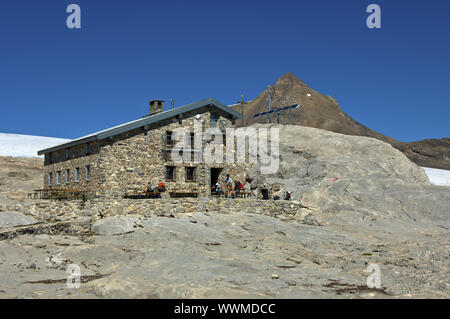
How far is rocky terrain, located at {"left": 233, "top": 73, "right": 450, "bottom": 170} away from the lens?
113 metres

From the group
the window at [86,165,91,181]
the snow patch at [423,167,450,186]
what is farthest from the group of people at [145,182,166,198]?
the snow patch at [423,167,450,186]

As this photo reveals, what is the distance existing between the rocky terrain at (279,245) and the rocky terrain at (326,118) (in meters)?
71.5

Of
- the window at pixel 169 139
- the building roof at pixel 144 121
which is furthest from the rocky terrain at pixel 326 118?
the window at pixel 169 139

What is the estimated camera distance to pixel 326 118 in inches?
5069

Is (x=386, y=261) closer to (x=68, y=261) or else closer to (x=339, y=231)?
(x=339, y=231)

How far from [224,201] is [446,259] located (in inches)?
555

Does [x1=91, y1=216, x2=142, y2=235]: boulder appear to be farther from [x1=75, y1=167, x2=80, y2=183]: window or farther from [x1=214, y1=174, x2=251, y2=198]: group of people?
[x1=214, y1=174, x2=251, y2=198]: group of people

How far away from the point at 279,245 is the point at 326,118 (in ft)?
363

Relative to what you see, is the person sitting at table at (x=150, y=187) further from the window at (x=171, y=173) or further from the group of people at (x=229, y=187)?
the group of people at (x=229, y=187)

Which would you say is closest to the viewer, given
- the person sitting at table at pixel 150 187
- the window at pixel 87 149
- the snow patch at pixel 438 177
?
the person sitting at table at pixel 150 187

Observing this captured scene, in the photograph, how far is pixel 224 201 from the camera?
29.4m

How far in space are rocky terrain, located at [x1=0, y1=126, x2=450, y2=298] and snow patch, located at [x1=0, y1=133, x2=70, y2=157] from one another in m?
55.4

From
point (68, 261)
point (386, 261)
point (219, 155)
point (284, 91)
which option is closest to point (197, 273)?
point (68, 261)

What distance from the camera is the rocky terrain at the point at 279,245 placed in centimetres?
1449
